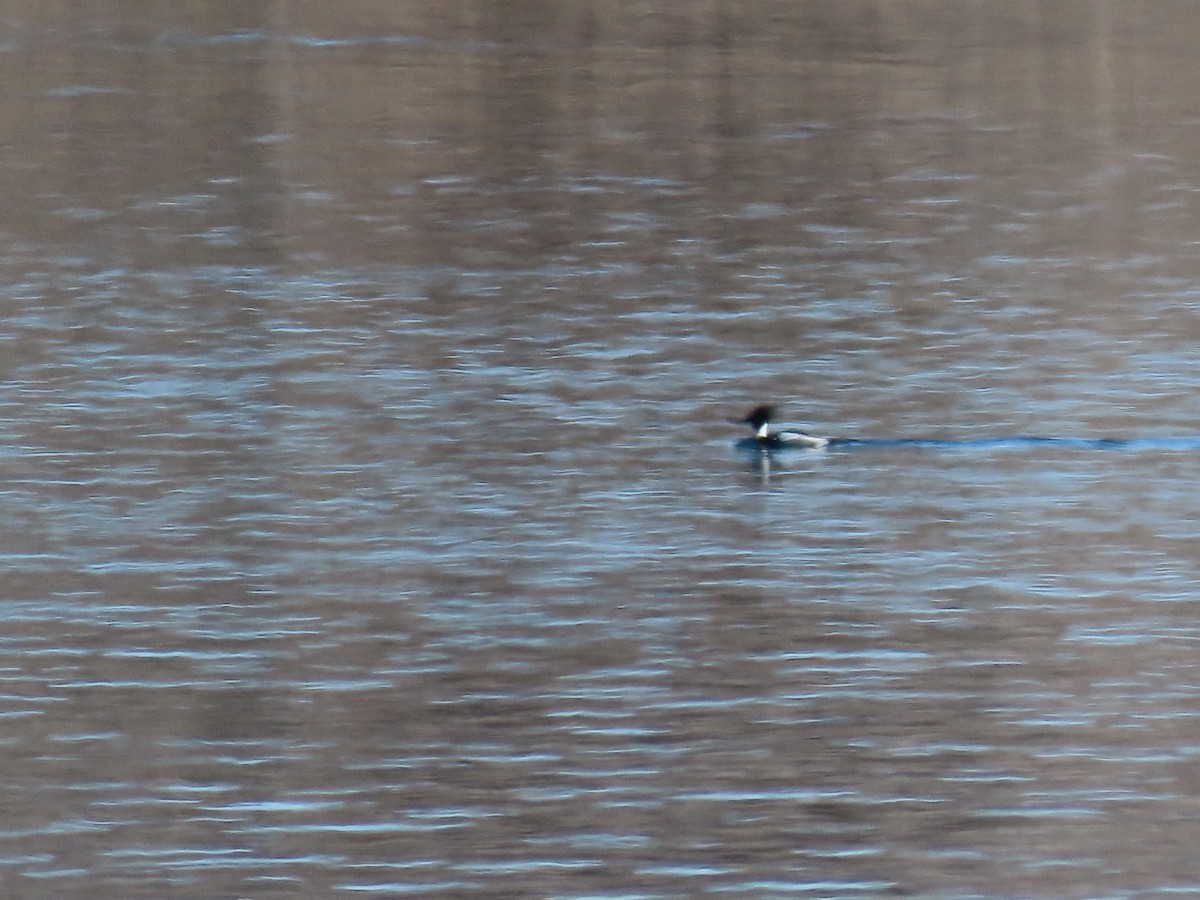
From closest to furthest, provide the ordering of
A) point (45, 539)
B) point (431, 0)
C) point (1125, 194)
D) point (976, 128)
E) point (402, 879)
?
point (402, 879)
point (45, 539)
point (1125, 194)
point (976, 128)
point (431, 0)

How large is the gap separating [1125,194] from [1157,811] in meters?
18.8

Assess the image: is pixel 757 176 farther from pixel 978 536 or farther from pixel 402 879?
pixel 402 879

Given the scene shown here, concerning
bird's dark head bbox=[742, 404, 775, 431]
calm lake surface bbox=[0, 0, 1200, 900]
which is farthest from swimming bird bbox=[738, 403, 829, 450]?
calm lake surface bbox=[0, 0, 1200, 900]

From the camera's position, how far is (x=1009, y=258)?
2528 centimetres

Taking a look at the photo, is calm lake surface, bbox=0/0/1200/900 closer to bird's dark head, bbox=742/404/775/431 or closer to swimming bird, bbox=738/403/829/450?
swimming bird, bbox=738/403/829/450

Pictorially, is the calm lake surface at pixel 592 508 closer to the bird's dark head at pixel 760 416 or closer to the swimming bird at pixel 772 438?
the swimming bird at pixel 772 438

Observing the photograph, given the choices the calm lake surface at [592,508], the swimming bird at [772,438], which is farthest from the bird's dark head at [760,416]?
the calm lake surface at [592,508]

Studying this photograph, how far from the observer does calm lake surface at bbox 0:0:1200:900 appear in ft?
36.3

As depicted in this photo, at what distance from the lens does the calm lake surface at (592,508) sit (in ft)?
36.3

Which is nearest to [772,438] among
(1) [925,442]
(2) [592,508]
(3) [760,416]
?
(3) [760,416]

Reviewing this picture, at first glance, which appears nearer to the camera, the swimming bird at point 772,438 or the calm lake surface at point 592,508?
the calm lake surface at point 592,508

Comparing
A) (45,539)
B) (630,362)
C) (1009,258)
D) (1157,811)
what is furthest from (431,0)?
(1157,811)

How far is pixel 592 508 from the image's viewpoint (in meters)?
16.1

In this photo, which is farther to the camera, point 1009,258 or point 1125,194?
point 1125,194
